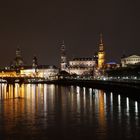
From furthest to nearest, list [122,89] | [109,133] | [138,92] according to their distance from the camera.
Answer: [122,89]
[138,92]
[109,133]

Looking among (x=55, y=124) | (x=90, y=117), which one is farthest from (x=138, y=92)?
(x=55, y=124)

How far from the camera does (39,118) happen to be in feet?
122

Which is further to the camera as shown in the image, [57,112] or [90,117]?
[57,112]

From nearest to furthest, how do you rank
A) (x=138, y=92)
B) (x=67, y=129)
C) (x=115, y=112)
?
(x=67, y=129) → (x=115, y=112) → (x=138, y=92)

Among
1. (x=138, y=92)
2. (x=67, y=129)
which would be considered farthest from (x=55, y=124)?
(x=138, y=92)

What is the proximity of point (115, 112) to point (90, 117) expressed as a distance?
15.3ft

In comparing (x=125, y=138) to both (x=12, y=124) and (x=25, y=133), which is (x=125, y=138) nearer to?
(x=25, y=133)

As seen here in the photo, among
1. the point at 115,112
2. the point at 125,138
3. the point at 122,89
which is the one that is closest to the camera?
the point at 125,138

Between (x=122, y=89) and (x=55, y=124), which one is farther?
(x=122, y=89)

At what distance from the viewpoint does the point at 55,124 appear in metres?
33.6

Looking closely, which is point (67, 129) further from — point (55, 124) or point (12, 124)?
point (12, 124)

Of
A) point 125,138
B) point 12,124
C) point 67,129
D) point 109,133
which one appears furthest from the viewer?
point 12,124

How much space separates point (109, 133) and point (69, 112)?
13.6 meters

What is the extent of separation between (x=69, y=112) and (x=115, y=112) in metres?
4.48
